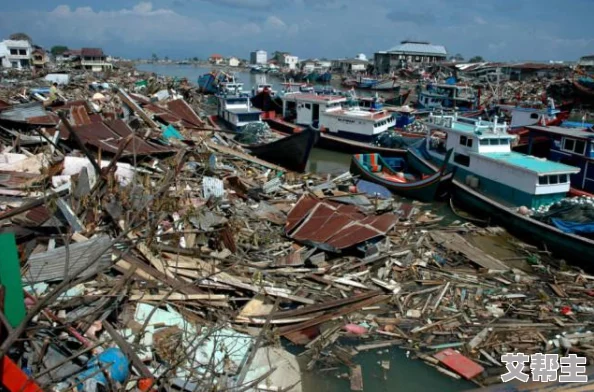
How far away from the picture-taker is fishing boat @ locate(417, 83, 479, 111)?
35.1 meters

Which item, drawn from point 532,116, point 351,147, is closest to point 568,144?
point 351,147

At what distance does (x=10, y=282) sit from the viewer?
13.3 ft

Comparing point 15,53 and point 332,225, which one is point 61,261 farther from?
point 15,53

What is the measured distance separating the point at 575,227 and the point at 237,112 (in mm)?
17564

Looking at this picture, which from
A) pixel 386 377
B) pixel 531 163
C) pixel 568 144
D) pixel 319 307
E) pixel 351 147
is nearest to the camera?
pixel 386 377

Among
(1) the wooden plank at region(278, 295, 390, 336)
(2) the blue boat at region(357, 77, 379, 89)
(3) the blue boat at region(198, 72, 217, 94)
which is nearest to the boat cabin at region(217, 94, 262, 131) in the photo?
(1) the wooden plank at region(278, 295, 390, 336)

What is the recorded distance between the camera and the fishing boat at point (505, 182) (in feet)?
39.6

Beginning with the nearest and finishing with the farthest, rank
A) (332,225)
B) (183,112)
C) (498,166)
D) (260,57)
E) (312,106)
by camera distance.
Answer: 1. (332,225)
2. (498,166)
3. (183,112)
4. (312,106)
5. (260,57)

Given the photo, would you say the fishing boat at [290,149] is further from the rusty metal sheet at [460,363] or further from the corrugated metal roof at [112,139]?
the rusty metal sheet at [460,363]

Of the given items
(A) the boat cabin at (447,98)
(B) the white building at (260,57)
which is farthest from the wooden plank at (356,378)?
(B) the white building at (260,57)

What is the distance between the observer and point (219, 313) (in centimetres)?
730

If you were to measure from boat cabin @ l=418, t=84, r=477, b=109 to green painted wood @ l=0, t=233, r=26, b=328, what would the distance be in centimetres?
3365

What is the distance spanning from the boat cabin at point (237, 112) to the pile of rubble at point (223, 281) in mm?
11135

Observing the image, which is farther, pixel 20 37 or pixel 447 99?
pixel 20 37
